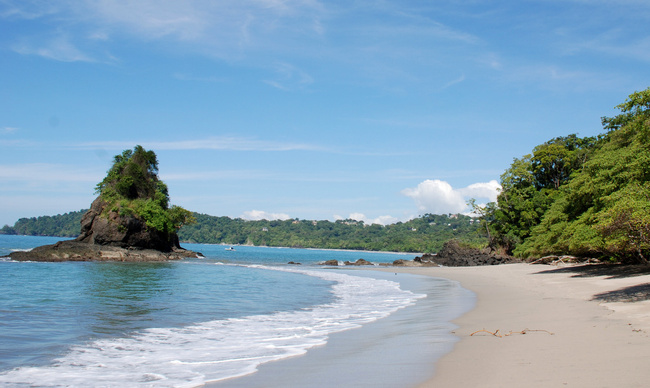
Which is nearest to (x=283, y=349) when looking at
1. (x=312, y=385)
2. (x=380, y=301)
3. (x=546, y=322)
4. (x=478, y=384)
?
(x=312, y=385)

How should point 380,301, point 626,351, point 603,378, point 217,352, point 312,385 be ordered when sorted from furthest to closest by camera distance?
point 380,301
point 217,352
point 626,351
point 312,385
point 603,378

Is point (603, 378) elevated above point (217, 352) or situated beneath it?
elevated above

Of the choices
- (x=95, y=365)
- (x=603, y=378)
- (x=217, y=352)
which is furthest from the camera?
(x=217, y=352)

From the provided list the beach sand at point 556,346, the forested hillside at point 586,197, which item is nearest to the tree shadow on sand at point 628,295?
the beach sand at point 556,346

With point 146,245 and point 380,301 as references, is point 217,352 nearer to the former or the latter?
point 380,301

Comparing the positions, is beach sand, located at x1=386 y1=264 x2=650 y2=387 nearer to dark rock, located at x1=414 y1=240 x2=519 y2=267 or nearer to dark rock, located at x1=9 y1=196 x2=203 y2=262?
dark rock, located at x1=414 y1=240 x2=519 y2=267

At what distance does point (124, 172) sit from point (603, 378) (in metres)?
67.6

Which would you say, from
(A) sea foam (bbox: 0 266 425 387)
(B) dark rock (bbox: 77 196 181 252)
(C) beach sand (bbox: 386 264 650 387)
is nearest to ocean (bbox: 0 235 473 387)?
(A) sea foam (bbox: 0 266 425 387)

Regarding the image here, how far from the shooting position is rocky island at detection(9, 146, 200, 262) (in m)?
52.0

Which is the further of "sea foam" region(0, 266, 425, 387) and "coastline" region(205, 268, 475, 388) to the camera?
"sea foam" region(0, 266, 425, 387)

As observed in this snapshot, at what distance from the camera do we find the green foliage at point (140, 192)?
2381 inches

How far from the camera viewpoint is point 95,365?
313 inches

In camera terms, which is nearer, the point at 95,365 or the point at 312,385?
the point at 312,385

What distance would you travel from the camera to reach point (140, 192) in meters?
64.9
